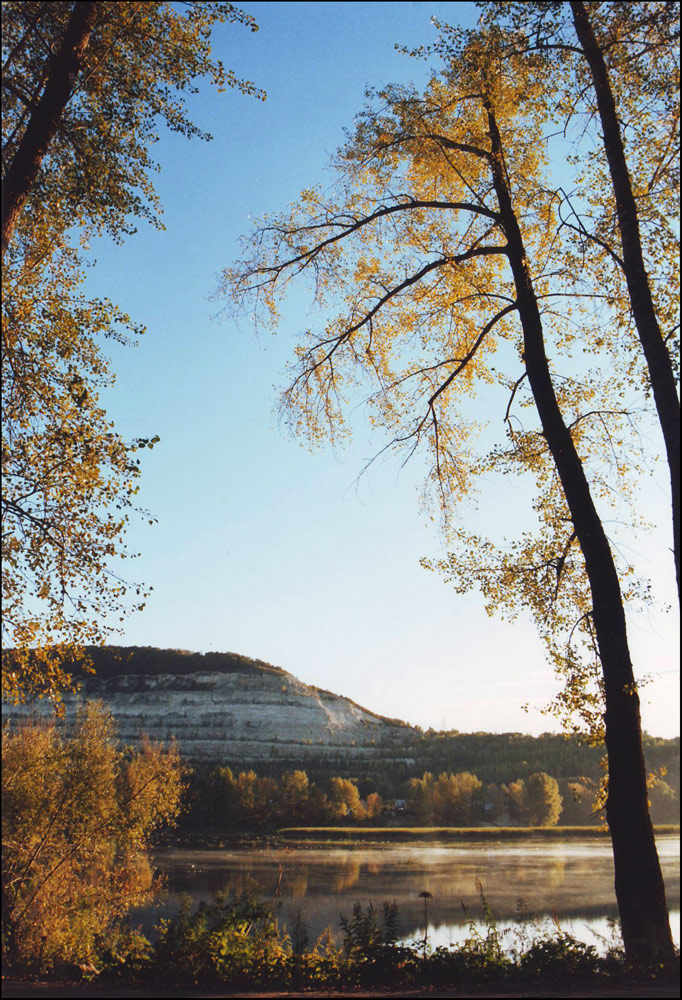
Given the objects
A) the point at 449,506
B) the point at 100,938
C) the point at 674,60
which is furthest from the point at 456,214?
the point at 100,938

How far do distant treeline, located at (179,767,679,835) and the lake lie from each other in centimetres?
1086

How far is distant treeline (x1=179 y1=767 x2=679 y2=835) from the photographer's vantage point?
6762 cm

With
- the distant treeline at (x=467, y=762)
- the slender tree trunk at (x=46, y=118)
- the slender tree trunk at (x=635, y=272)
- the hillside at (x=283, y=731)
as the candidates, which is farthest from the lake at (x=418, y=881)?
A: the hillside at (x=283, y=731)

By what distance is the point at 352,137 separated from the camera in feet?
30.4

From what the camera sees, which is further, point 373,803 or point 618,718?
point 373,803

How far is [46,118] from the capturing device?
250 inches

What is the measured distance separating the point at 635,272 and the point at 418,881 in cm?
4207

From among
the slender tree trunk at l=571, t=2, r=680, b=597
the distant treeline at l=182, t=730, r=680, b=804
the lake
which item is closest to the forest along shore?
the slender tree trunk at l=571, t=2, r=680, b=597

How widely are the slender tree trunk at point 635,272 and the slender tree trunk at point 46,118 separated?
17.3ft

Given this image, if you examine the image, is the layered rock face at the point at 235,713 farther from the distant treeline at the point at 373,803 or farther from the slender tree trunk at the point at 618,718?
the slender tree trunk at the point at 618,718

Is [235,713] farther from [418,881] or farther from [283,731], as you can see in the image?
[418,881]

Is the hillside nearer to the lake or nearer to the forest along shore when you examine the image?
the lake

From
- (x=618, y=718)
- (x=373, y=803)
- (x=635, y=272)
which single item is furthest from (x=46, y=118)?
(x=373, y=803)

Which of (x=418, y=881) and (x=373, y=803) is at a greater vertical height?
(x=418, y=881)
